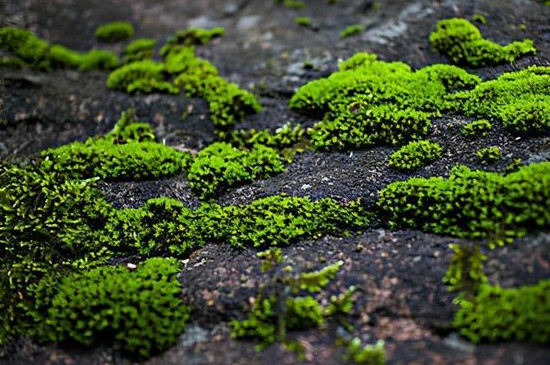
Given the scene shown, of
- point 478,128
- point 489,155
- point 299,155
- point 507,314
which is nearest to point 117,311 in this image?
point 299,155

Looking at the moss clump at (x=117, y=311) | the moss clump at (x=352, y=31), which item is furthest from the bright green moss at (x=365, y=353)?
the moss clump at (x=352, y=31)

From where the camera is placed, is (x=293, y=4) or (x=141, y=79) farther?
(x=293, y=4)

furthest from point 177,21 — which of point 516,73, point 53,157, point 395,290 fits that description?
point 395,290

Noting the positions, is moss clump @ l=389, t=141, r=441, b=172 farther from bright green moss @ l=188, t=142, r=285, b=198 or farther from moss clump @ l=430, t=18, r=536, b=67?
moss clump @ l=430, t=18, r=536, b=67

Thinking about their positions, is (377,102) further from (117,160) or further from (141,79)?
(141,79)

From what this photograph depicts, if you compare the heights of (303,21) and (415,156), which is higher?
(303,21)

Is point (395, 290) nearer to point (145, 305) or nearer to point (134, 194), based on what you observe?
point (145, 305)
